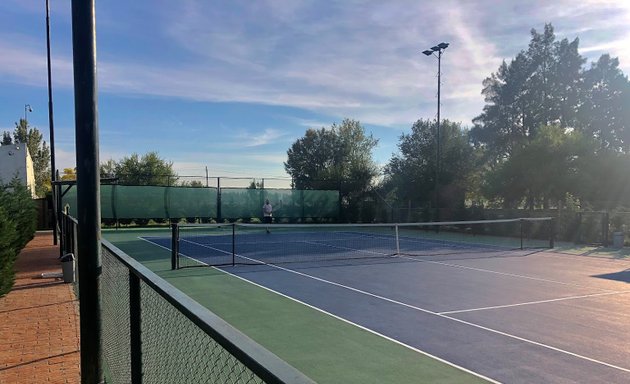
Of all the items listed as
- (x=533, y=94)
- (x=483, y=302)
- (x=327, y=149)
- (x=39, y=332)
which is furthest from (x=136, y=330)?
(x=327, y=149)

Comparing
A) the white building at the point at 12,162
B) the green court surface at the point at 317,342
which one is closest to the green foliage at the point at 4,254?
the green court surface at the point at 317,342

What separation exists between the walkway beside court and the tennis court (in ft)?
7.97

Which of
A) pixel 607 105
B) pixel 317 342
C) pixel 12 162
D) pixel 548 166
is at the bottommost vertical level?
pixel 317 342

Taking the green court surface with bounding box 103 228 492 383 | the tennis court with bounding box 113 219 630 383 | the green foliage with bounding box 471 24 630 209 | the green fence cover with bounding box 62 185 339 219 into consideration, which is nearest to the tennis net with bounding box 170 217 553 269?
the tennis court with bounding box 113 219 630 383

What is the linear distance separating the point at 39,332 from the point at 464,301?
715 centimetres

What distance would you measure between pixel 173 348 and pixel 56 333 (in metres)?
4.38

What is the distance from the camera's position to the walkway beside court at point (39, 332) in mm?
5398

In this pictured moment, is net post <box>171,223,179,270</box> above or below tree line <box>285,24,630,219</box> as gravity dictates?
below

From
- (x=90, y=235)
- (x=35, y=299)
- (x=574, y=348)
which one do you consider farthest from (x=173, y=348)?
(x=35, y=299)

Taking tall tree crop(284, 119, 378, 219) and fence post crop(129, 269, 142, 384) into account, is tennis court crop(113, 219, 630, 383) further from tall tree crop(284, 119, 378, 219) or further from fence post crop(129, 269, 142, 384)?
tall tree crop(284, 119, 378, 219)

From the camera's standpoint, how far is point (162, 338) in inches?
140

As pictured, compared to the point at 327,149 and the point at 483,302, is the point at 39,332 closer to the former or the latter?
the point at 483,302

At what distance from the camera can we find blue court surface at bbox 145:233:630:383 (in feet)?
20.3

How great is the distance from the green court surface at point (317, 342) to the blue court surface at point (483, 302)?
1.01 feet
